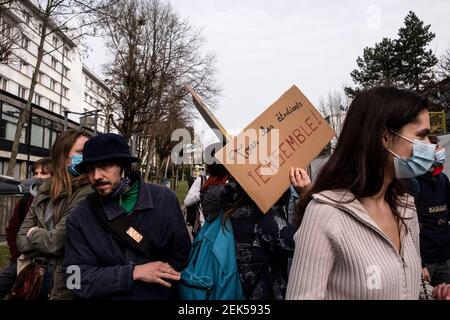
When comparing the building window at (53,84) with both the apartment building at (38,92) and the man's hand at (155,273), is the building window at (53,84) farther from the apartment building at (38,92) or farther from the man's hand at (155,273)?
the man's hand at (155,273)

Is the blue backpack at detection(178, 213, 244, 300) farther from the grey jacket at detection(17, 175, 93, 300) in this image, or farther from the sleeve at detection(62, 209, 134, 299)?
the grey jacket at detection(17, 175, 93, 300)

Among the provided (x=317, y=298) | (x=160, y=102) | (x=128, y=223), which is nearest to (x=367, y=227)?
(x=317, y=298)

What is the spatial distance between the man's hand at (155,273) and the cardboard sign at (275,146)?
2.03ft

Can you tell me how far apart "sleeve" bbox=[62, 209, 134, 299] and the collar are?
0.59 feet

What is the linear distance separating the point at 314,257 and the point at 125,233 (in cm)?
116

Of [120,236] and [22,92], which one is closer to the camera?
[120,236]

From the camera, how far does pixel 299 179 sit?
214 centimetres

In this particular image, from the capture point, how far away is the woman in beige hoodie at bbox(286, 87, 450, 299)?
141 centimetres

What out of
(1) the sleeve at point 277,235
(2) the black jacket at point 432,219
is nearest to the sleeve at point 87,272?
(1) the sleeve at point 277,235

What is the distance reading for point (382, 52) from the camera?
35125 millimetres

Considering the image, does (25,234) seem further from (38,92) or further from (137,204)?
(38,92)

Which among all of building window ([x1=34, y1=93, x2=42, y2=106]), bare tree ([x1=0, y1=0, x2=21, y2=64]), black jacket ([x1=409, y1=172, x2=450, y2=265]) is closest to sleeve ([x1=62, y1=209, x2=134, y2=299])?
black jacket ([x1=409, y1=172, x2=450, y2=265])

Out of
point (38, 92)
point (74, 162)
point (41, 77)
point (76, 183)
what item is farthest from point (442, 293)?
point (41, 77)

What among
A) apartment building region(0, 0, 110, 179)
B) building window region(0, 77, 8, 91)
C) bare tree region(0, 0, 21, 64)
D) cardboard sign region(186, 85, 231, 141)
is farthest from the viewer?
building window region(0, 77, 8, 91)
